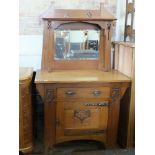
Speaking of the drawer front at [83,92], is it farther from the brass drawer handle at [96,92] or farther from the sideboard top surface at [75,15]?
the sideboard top surface at [75,15]

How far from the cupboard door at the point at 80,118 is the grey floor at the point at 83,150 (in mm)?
201

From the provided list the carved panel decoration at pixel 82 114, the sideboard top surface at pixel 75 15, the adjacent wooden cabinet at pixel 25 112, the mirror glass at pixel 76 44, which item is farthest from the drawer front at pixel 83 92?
the sideboard top surface at pixel 75 15

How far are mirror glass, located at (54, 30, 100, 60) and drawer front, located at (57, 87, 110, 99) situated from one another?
481 millimetres

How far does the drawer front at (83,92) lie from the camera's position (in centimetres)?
211

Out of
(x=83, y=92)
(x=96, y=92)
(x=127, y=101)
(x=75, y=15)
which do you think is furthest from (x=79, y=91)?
(x=75, y=15)

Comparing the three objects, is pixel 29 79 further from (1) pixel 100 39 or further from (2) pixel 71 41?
(1) pixel 100 39

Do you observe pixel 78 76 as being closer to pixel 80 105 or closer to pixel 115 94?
pixel 80 105

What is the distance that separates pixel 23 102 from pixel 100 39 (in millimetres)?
1010

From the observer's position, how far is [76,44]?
246cm

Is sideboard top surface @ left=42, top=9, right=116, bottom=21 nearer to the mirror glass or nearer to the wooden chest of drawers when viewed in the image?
the mirror glass

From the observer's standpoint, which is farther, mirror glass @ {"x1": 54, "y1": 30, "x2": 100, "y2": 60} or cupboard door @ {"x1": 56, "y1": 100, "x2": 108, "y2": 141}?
mirror glass @ {"x1": 54, "y1": 30, "x2": 100, "y2": 60}

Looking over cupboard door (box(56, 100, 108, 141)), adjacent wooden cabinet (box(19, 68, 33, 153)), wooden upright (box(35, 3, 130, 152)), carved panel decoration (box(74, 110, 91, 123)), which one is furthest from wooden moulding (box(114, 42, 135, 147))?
adjacent wooden cabinet (box(19, 68, 33, 153))

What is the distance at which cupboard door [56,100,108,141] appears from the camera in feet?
7.09
